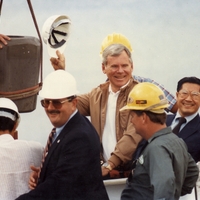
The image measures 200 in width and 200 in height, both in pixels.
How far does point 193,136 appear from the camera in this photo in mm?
5094

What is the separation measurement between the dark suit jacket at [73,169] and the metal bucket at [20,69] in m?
0.76

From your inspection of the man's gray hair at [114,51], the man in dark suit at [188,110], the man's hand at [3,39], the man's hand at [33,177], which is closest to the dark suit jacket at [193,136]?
the man in dark suit at [188,110]

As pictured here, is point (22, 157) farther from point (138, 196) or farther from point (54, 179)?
point (138, 196)

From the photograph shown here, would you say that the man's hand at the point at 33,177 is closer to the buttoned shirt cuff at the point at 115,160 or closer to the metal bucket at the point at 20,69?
the metal bucket at the point at 20,69

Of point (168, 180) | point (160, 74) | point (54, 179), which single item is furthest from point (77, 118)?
point (160, 74)

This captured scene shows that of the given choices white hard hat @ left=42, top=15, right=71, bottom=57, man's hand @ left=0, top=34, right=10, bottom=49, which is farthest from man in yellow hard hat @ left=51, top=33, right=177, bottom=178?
man's hand @ left=0, top=34, right=10, bottom=49

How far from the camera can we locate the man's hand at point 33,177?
13.5ft

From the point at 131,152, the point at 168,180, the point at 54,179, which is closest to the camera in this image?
the point at 168,180

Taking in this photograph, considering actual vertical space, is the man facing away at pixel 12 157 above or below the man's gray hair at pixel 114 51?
below

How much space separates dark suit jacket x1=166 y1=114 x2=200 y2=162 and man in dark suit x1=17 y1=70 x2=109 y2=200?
50.0 inches

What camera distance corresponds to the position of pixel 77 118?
161 inches

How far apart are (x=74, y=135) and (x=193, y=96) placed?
1.82 metres

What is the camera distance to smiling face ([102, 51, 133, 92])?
5.41 m

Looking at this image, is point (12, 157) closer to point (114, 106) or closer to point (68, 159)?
point (68, 159)
